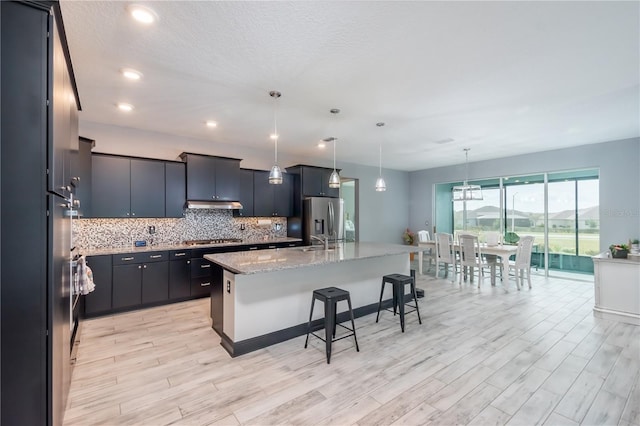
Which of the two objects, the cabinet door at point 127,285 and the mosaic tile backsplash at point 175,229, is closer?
the cabinet door at point 127,285

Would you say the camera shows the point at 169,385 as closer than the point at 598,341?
Yes

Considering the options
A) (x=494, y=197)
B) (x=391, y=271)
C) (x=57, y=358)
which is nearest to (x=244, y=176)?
(x=391, y=271)

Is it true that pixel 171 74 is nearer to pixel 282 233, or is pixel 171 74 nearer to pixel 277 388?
pixel 277 388

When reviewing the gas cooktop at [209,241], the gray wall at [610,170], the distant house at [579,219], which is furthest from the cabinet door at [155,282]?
the distant house at [579,219]

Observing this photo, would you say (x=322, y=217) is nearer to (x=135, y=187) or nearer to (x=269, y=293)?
(x=269, y=293)

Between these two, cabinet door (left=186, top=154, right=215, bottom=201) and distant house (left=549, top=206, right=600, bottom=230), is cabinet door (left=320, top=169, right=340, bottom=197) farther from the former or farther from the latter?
distant house (left=549, top=206, right=600, bottom=230)

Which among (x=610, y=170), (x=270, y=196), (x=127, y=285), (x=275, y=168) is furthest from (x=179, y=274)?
(x=610, y=170)

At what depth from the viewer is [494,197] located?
289 inches

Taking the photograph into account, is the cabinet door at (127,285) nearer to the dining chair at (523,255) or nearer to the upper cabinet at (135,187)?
the upper cabinet at (135,187)

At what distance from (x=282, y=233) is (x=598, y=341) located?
16.8ft

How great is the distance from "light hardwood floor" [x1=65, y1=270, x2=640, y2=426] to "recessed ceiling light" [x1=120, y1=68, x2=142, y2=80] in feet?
9.22

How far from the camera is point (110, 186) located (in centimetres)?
422

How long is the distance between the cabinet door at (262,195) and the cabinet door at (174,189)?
1.30 metres

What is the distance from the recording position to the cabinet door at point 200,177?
4797mm
